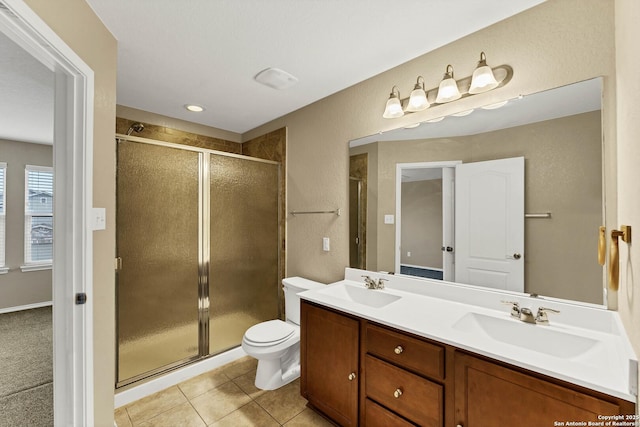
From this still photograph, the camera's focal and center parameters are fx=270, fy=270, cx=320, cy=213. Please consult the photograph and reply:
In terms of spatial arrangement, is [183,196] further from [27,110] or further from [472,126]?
[472,126]

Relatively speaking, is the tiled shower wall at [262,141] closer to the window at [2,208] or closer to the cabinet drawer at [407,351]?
the cabinet drawer at [407,351]

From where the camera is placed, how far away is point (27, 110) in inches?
104

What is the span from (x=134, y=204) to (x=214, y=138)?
1.54m

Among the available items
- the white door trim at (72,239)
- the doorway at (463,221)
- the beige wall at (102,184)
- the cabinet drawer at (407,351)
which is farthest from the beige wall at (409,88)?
the white door trim at (72,239)

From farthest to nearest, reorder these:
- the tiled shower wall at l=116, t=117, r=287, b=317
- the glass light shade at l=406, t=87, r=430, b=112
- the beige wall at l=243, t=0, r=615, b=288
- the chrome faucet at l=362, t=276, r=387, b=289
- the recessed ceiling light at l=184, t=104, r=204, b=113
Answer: the tiled shower wall at l=116, t=117, r=287, b=317 < the recessed ceiling light at l=184, t=104, r=204, b=113 < the chrome faucet at l=362, t=276, r=387, b=289 < the glass light shade at l=406, t=87, r=430, b=112 < the beige wall at l=243, t=0, r=615, b=288

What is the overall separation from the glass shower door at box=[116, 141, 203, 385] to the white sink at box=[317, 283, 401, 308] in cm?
123

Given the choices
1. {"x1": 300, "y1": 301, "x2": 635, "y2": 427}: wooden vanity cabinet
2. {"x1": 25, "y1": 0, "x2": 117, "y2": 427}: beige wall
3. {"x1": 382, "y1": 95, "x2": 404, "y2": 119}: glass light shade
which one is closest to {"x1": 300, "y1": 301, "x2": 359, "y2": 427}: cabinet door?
{"x1": 300, "y1": 301, "x2": 635, "y2": 427}: wooden vanity cabinet

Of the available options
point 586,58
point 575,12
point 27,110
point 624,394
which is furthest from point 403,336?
point 27,110

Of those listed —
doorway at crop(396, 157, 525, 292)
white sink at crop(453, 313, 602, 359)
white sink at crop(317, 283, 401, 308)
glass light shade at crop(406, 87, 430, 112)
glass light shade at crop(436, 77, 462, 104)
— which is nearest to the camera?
white sink at crop(453, 313, 602, 359)

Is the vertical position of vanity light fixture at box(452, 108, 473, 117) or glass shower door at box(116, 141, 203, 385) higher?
vanity light fixture at box(452, 108, 473, 117)

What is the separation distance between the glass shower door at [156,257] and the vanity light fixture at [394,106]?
1606 mm

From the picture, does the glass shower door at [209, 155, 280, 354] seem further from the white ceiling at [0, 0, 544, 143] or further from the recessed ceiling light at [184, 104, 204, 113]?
the white ceiling at [0, 0, 544, 143]

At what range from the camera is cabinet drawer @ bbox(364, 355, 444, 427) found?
46.7 inches

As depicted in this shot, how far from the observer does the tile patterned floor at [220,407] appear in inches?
68.4
